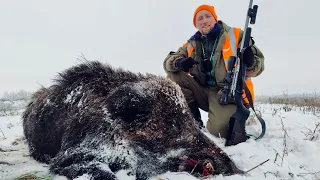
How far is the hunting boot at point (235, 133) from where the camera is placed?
4.05m

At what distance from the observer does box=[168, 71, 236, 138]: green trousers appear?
15.4 feet

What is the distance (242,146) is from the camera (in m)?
3.71

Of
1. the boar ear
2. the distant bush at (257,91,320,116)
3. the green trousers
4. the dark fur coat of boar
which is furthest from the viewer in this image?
the distant bush at (257,91,320,116)

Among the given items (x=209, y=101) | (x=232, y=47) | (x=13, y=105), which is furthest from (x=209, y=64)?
(x=13, y=105)

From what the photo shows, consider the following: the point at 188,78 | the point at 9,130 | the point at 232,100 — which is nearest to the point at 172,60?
the point at 188,78

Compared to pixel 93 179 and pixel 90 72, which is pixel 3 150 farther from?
pixel 93 179

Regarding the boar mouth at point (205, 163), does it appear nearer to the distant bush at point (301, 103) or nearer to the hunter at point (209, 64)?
the hunter at point (209, 64)

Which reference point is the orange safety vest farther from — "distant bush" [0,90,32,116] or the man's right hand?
"distant bush" [0,90,32,116]

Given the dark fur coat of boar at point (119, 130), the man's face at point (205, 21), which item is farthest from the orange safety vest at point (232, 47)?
the dark fur coat of boar at point (119, 130)

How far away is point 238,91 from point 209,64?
0.90 m

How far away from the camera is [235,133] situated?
4.09m

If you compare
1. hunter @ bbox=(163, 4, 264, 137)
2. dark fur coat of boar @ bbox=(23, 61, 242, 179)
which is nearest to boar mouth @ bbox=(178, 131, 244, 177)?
dark fur coat of boar @ bbox=(23, 61, 242, 179)

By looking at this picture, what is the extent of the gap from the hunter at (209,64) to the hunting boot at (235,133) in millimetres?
463

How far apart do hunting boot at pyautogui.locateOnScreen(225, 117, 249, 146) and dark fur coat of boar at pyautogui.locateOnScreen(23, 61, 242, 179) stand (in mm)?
997
